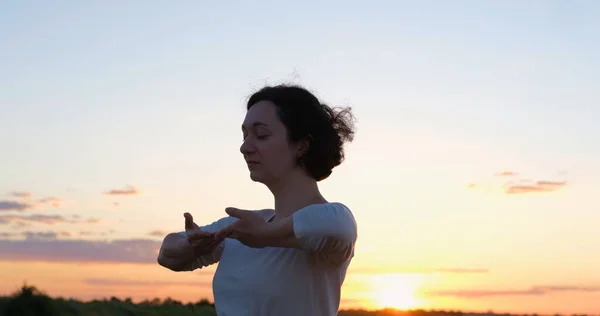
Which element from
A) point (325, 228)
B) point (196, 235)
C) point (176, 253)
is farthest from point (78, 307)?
point (325, 228)

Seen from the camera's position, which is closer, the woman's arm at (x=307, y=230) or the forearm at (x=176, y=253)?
the woman's arm at (x=307, y=230)

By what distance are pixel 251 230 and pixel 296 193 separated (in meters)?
0.44

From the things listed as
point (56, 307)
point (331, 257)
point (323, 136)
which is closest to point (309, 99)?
point (323, 136)

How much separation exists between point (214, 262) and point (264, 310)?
0.54 meters

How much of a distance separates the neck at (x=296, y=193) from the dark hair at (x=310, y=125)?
0.17 feet

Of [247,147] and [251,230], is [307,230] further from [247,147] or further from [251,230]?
[247,147]

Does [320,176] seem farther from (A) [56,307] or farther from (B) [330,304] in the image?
(A) [56,307]

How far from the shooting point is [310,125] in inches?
132

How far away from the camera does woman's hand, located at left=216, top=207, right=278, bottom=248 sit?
2.93m

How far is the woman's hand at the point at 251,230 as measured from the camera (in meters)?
2.93

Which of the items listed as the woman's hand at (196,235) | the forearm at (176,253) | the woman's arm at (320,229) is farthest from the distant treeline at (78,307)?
the woman's arm at (320,229)

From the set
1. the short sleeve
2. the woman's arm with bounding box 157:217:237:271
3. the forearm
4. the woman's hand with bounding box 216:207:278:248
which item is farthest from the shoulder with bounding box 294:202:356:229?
the forearm

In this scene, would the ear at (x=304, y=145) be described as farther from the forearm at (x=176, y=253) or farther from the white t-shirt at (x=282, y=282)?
the forearm at (x=176, y=253)

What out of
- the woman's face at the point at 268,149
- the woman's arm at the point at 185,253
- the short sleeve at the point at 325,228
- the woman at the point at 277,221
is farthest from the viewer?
the woman's arm at the point at 185,253
